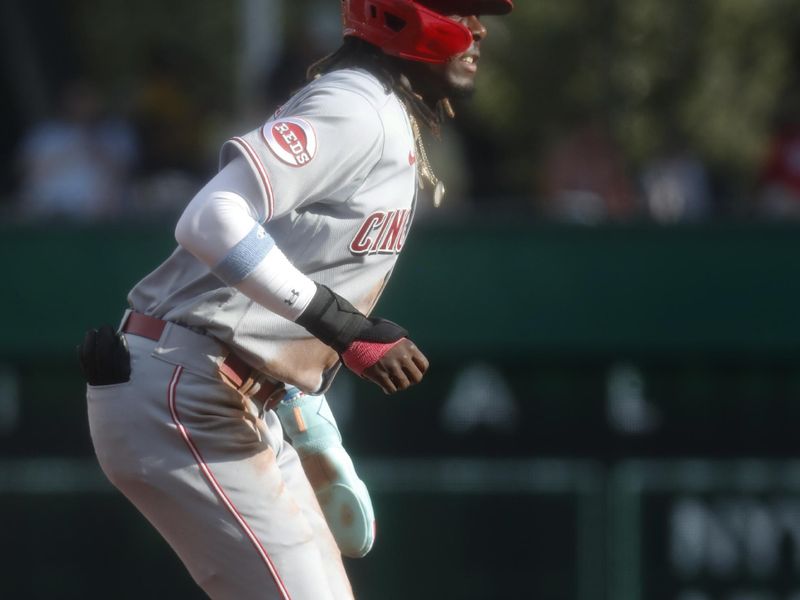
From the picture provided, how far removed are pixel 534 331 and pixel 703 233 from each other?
2.79 feet

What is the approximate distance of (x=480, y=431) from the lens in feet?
24.3

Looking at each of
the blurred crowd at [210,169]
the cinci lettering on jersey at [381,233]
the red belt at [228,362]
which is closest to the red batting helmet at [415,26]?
the cinci lettering on jersey at [381,233]

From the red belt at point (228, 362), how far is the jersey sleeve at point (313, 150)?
393 millimetres

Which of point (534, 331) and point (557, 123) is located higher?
point (534, 331)

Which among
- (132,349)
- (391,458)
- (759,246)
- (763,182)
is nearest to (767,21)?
(763,182)

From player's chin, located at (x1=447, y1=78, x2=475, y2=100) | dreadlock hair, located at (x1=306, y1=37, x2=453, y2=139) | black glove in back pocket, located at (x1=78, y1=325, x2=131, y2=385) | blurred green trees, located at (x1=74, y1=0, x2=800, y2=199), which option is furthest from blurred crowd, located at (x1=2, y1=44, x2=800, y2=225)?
black glove in back pocket, located at (x1=78, y1=325, x2=131, y2=385)

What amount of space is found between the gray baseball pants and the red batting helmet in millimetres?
852

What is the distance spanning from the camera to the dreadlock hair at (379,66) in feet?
13.3

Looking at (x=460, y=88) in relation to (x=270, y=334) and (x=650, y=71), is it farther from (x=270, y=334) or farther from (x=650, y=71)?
(x=650, y=71)

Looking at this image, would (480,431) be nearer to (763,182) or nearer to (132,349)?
(763,182)

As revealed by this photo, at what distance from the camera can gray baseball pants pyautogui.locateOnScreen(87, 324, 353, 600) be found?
380 cm

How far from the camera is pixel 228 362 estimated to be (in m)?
3.86

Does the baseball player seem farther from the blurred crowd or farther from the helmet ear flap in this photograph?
the blurred crowd

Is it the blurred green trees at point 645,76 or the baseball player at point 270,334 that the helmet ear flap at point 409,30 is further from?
the blurred green trees at point 645,76
